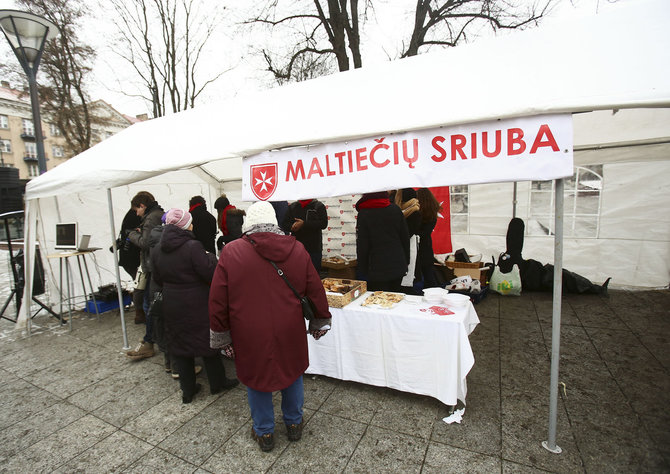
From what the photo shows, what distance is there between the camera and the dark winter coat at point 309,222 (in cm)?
471

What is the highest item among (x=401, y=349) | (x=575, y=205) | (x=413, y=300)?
(x=575, y=205)

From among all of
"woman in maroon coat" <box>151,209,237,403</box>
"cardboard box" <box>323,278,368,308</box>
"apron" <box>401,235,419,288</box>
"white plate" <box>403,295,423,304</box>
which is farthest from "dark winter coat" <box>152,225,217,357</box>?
"apron" <box>401,235,419,288</box>

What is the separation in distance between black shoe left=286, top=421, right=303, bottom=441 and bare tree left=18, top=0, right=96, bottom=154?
13.5 m

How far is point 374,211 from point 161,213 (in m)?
2.46

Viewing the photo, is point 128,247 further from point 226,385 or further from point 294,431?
point 294,431

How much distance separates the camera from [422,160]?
232 cm

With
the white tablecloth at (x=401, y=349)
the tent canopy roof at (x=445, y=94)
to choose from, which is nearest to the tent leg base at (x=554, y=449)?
the white tablecloth at (x=401, y=349)

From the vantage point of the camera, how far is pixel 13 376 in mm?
3688

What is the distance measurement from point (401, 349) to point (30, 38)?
22.9ft

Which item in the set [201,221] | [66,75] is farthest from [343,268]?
[66,75]

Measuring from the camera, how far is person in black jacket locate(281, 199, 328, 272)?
469 centimetres

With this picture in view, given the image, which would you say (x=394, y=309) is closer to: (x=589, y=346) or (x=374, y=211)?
(x=374, y=211)

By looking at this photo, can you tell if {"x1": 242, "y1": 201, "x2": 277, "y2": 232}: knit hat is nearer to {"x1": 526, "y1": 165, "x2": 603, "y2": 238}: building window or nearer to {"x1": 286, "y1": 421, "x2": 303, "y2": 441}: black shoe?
{"x1": 286, "y1": 421, "x2": 303, "y2": 441}: black shoe

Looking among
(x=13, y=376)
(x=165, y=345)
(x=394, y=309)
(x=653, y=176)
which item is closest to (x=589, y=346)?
(x=394, y=309)
